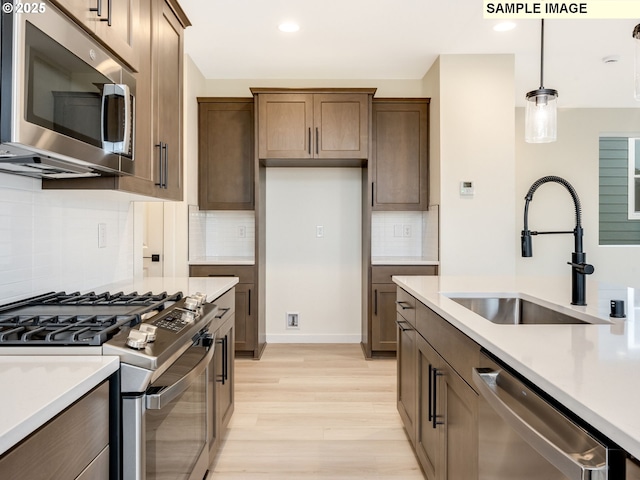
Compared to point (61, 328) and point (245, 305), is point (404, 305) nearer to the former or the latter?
point (61, 328)

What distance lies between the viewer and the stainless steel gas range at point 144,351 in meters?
1.04

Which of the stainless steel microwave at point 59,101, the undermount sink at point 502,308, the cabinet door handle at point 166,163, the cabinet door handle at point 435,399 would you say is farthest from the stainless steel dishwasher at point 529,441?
the cabinet door handle at point 166,163

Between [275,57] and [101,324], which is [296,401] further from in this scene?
[275,57]

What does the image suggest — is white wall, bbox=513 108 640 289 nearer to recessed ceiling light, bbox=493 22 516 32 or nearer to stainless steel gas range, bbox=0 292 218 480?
recessed ceiling light, bbox=493 22 516 32

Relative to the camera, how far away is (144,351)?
1076 mm

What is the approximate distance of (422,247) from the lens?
428 cm

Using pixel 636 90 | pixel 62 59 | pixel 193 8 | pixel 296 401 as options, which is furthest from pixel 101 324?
→ pixel 193 8

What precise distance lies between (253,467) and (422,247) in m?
2.72

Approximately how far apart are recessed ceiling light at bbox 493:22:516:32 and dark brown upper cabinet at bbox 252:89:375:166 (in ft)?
3.49

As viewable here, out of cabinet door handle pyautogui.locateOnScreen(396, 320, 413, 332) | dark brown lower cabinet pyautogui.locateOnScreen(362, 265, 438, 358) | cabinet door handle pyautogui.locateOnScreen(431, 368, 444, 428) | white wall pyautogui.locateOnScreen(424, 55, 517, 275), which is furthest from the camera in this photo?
dark brown lower cabinet pyautogui.locateOnScreen(362, 265, 438, 358)

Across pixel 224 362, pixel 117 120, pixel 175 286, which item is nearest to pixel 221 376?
pixel 224 362

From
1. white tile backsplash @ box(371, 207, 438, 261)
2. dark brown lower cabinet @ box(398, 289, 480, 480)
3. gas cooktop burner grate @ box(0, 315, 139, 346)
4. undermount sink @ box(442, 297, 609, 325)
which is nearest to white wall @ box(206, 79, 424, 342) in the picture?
white tile backsplash @ box(371, 207, 438, 261)

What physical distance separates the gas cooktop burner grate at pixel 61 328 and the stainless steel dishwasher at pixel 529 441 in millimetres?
960

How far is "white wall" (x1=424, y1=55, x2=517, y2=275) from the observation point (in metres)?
3.71
